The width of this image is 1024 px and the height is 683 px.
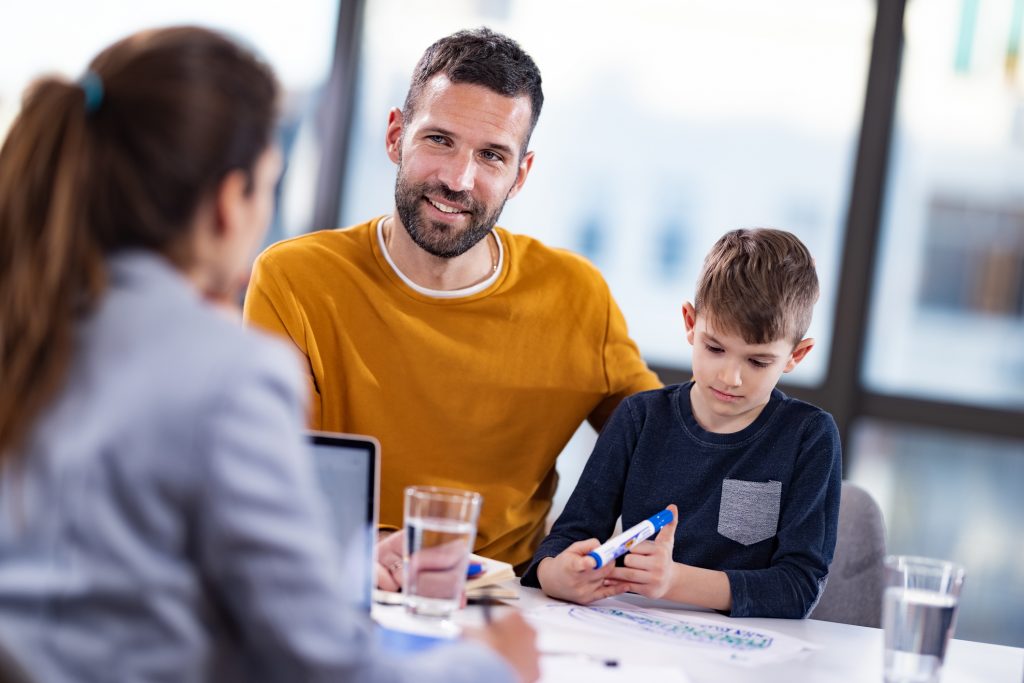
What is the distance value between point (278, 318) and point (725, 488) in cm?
77

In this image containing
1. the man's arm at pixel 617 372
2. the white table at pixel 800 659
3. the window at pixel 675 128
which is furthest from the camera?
the window at pixel 675 128

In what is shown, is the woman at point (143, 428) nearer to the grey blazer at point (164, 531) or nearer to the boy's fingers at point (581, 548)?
the grey blazer at point (164, 531)

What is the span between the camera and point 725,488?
1686mm

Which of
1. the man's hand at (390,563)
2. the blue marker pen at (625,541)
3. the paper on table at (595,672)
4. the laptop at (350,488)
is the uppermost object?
the laptop at (350,488)

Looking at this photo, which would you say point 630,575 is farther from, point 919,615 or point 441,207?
point 441,207

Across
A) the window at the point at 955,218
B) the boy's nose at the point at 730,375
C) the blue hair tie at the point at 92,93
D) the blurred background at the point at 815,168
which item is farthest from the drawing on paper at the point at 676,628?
the window at the point at 955,218

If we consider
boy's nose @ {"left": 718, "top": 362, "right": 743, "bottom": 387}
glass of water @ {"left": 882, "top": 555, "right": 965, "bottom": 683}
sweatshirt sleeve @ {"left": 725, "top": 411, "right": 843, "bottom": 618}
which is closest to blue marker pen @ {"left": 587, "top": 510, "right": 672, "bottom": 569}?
sweatshirt sleeve @ {"left": 725, "top": 411, "right": 843, "bottom": 618}

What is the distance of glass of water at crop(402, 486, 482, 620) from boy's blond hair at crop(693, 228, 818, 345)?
0.60 metres

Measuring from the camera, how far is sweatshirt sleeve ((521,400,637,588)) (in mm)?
1677

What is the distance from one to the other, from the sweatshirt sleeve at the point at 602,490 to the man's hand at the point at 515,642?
0.32 meters

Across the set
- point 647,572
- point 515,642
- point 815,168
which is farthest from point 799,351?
point 815,168

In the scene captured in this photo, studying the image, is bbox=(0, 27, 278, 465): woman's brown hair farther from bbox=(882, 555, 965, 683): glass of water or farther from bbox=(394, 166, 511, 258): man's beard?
bbox=(394, 166, 511, 258): man's beard

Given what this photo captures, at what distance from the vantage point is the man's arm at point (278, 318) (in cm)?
183

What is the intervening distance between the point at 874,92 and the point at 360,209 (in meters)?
1.65
